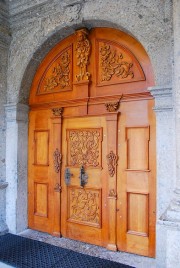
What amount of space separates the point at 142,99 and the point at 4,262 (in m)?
2.61

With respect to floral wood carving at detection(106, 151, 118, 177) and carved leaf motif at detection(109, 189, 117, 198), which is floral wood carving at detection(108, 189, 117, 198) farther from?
floral wood carving at detection(106, 151, 118, 177)

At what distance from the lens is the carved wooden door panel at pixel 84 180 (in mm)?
3283

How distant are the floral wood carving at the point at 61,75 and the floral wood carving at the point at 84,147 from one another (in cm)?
75

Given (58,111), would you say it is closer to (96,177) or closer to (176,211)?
(96,177)

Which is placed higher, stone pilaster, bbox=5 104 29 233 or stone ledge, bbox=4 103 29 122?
stone ledge, bbox=4 103 29 122

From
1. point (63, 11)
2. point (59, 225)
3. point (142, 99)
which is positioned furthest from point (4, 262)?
point (63, 11)

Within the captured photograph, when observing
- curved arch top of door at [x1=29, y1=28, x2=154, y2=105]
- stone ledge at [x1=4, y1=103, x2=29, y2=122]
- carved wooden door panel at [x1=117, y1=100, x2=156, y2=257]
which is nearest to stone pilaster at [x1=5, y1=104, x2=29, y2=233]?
stone ledge at [x1=4, y1=103, x2=29, y2=122]

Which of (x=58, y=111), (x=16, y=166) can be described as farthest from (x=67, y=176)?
(x=58, y=111)

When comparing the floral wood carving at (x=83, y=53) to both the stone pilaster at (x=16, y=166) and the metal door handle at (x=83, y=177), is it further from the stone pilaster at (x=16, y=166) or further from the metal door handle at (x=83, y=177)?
the metal door handle at (x=83, y=177)

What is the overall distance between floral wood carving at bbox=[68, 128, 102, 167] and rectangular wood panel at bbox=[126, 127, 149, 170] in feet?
1.41

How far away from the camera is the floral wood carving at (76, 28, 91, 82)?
11.1ft

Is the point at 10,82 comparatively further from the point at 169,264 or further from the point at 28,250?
the point at 169,264

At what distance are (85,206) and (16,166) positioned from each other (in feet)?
4.14

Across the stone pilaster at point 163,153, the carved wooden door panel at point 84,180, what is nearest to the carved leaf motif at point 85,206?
the carved wooden door panel at point 84,180
